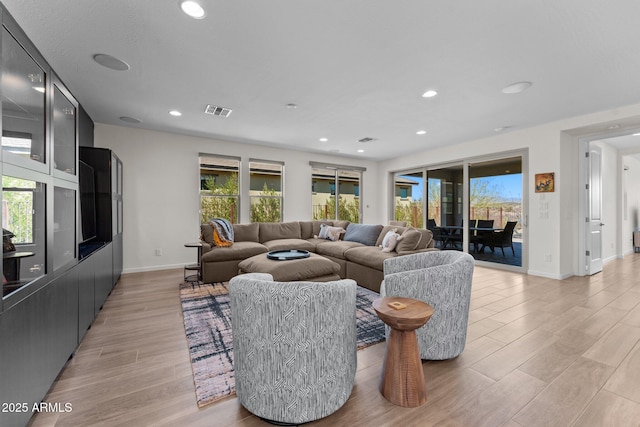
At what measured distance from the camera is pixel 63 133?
202cm

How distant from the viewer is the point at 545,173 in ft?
14.6

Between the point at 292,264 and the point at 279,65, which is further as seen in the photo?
the point at 292,264

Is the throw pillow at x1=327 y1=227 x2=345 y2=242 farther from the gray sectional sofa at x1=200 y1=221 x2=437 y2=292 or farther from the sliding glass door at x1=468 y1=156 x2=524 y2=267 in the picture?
the sliding glass door at x1=468 y1=156 x2=524 y2=267

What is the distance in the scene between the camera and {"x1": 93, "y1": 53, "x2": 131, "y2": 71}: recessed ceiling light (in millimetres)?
2473

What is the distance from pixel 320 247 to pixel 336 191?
→ 2.64m

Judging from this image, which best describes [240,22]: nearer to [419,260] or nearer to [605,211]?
[419,260]

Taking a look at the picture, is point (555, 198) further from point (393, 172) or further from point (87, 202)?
point (87, 202)

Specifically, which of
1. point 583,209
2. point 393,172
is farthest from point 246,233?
point 583,209

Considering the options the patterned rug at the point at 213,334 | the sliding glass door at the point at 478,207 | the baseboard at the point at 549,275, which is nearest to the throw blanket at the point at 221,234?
the patterned rug at the point at 213,334

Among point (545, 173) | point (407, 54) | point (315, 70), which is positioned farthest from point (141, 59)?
point (545, 173)

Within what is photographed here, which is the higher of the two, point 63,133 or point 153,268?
point 63,133

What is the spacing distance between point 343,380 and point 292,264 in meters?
1.81

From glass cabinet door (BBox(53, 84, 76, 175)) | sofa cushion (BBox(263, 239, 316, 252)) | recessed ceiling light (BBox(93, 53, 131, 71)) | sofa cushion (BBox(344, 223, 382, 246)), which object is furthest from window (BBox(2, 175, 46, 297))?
sofa cushion (BBox(344, 223, 382, 246))

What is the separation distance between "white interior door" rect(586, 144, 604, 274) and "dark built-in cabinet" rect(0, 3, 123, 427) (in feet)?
22.2
